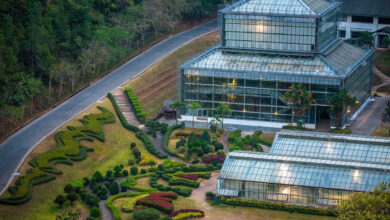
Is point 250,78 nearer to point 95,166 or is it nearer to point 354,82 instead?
point 354,82

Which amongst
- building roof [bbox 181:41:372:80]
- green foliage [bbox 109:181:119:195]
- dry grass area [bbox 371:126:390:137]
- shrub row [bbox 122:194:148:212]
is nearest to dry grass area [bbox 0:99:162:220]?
shrub row [bbox 122:194:148:212]

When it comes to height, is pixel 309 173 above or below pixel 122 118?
below

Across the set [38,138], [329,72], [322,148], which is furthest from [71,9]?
[322,148]

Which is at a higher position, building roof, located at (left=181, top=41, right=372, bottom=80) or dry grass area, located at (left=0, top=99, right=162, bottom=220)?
building roof, located at (left=181, top=41, right=372, bottom=80)

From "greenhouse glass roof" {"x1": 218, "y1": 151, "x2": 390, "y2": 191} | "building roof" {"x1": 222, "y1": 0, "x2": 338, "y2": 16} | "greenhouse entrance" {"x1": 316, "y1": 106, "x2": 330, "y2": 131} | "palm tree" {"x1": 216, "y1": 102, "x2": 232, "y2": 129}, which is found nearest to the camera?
"greenhouse glass roof" {"x1": 218, "y1": 151, "x2": 390, "y2": 191}

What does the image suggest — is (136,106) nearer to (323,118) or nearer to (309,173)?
(323,118)

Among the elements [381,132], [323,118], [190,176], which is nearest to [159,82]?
[323,118]

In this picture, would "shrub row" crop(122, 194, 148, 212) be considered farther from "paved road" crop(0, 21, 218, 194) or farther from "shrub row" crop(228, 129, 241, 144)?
"shrub row" crop(228, 129, 241, 144)

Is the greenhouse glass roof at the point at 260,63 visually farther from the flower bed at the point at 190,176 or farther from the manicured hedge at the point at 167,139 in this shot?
the flower bed at the point at 190,176
